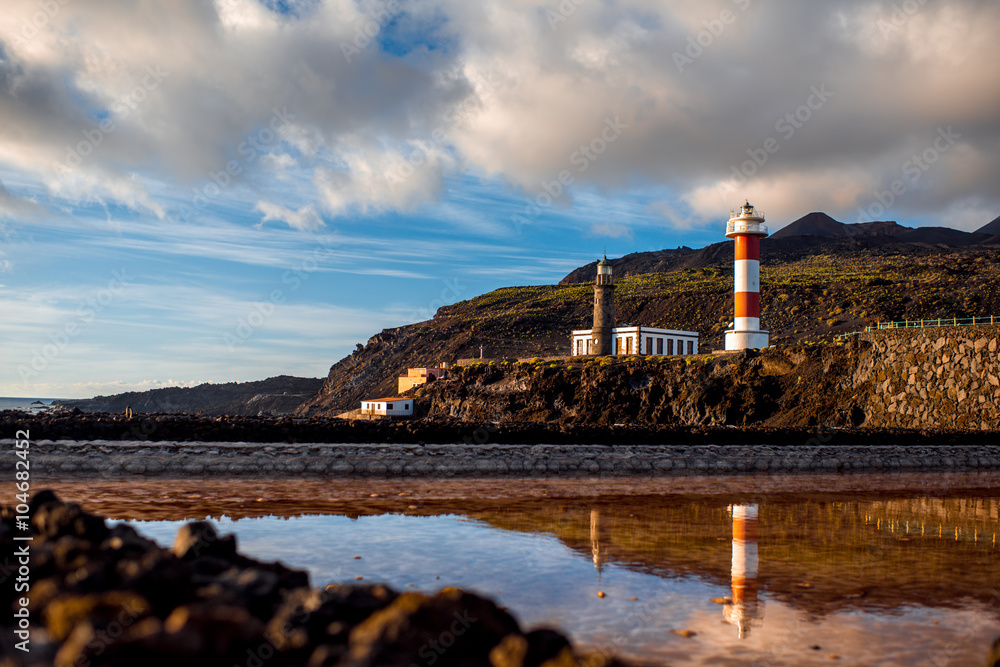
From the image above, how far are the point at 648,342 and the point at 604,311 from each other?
14.5 feet

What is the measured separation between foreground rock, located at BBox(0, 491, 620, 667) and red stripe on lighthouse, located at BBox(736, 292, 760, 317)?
130 feet

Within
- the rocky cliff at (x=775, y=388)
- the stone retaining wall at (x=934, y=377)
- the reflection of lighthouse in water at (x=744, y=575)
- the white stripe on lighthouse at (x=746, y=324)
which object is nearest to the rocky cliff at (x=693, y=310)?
the white stripe on lighthouse at (x=746, y=324)

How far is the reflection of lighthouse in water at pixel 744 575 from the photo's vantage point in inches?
251

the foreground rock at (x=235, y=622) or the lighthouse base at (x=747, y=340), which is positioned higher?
the lighthouse base at (x=747, y=340)

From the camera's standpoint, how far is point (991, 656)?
14.8 ft

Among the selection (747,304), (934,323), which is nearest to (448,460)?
(747,304)

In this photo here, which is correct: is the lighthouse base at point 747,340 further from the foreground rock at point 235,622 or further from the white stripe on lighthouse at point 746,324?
the foreground rock at point 235,622

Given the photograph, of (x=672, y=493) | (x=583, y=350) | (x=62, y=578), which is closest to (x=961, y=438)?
(x=672, y=493)

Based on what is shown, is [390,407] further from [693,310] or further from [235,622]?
[235,622]

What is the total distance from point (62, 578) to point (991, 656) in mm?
6219

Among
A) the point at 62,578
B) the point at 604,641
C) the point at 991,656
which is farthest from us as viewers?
the point at 604,641

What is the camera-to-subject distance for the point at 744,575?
8.04 meters

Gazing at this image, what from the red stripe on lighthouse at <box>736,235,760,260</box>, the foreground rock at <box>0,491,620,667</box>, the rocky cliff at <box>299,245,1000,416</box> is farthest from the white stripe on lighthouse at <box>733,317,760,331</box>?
the foreground rock at <box>0,491,620,667</box>

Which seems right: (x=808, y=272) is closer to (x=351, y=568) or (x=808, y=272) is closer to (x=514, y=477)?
(x=514, y=477)
